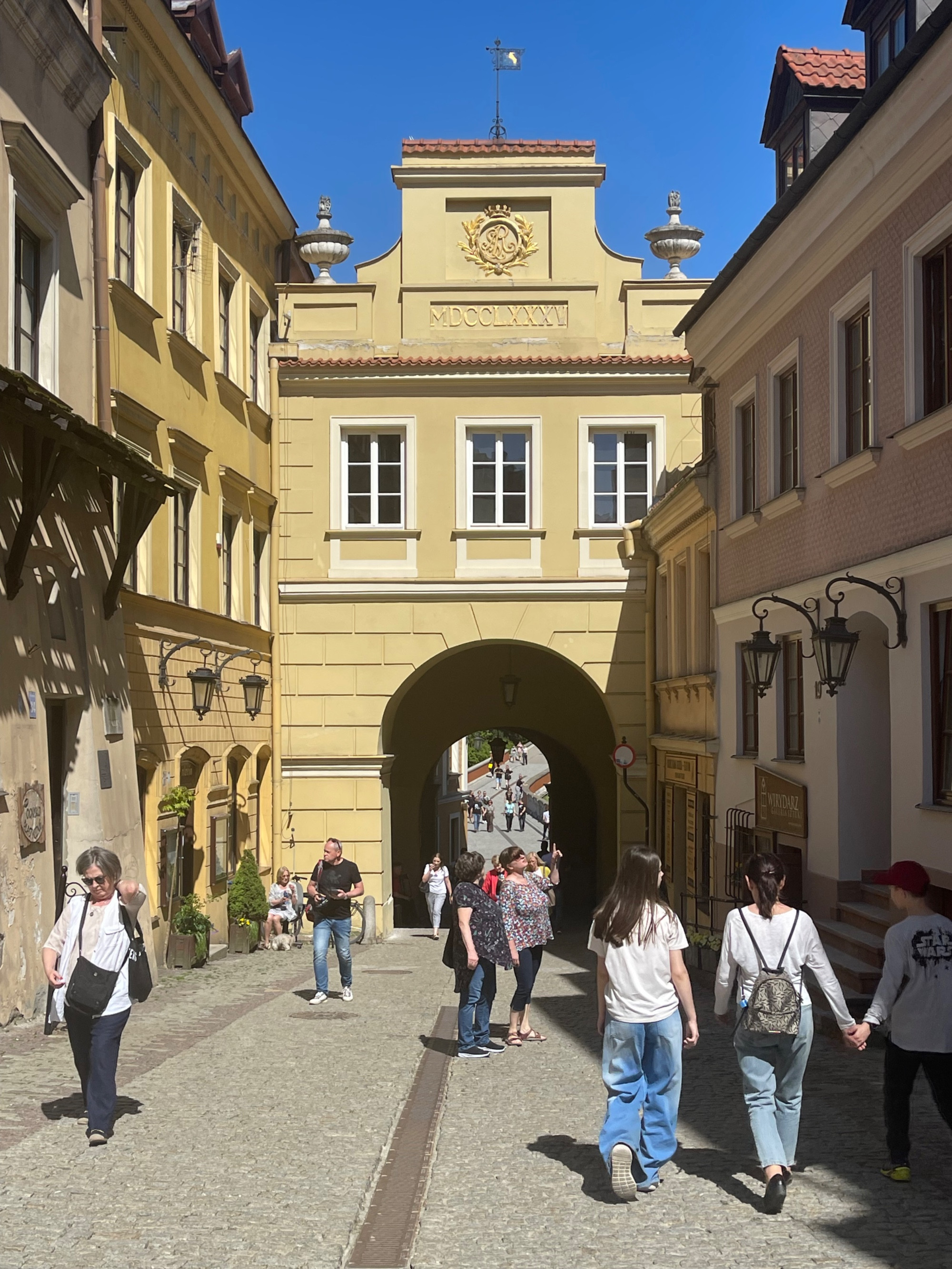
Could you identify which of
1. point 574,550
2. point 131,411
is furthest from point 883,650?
point 574,550

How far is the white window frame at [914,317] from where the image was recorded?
1177 centimetres

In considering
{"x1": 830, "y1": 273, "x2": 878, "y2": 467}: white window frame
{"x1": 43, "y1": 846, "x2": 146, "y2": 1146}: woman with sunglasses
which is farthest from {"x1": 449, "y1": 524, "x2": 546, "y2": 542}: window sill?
{"x1": 43, "y1": 846, "x2": 146, "y2": 1146}: woman with sunglasses

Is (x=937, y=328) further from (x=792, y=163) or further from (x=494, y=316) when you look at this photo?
(x=494, y=316)

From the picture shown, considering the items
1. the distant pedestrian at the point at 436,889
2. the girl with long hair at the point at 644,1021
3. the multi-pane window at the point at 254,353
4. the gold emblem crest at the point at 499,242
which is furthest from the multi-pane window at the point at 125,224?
the distant pedestrian at the point at 436,889

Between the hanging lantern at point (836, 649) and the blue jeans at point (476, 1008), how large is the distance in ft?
12.3

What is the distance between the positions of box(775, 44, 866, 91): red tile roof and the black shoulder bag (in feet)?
40.9

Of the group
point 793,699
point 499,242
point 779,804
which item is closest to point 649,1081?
point 779,804

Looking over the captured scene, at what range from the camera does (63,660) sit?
523 inches

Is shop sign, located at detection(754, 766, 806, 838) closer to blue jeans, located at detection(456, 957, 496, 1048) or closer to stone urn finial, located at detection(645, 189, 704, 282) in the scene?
blue jeans, located at detection(456, 957, 496, 1048)

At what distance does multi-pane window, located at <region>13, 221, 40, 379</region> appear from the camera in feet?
42.8

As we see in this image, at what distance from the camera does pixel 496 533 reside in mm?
24047

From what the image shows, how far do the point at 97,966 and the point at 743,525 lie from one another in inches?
436

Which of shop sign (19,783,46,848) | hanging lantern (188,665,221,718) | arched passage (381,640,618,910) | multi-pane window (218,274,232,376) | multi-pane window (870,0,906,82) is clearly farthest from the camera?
arched passage (381,640,618,910)

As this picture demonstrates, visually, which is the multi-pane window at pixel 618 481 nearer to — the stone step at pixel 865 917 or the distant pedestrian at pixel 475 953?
the stone step at pixel 865 917
